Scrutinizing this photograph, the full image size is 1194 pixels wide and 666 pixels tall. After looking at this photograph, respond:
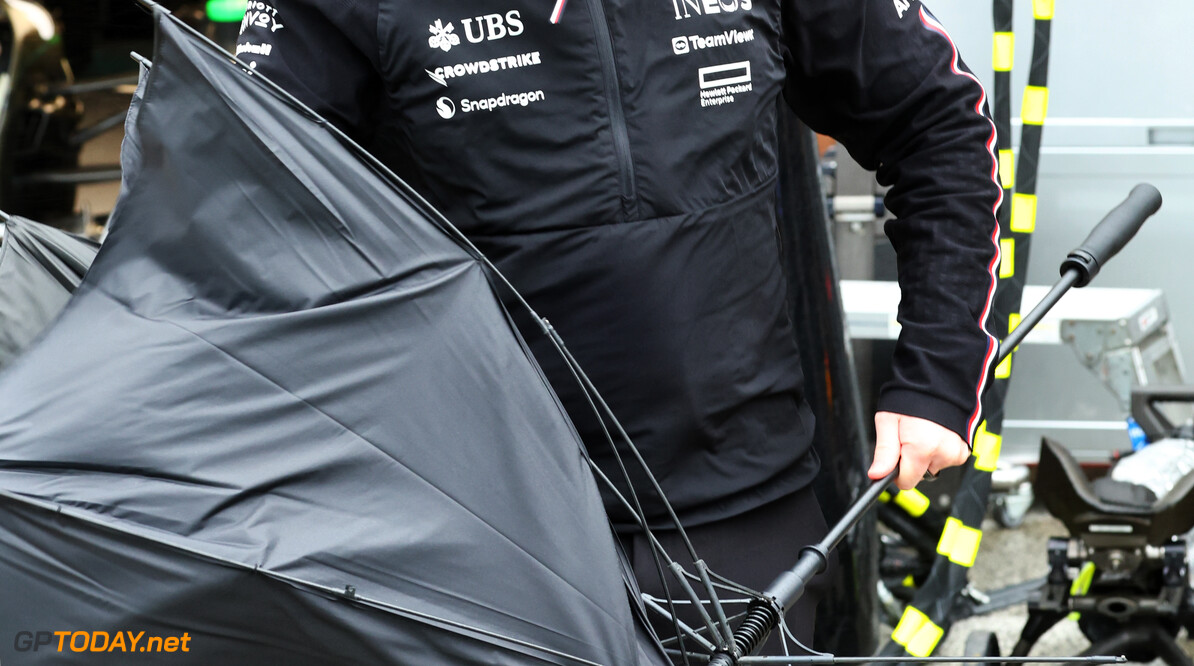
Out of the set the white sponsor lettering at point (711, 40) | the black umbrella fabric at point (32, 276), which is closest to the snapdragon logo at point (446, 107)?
the white sponsor lettering at point (711, 40)

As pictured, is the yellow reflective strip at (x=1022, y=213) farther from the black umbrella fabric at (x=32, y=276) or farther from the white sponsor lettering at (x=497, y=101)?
the black umbrella fabric at (x=32, y=276)

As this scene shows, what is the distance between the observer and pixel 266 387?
3.39ft

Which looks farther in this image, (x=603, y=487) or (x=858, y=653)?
(x=858, y=653)

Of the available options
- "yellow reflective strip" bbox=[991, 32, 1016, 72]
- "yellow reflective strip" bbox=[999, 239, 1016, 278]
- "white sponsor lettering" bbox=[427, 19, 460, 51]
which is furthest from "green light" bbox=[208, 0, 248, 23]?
"white sponsor lettering" bbox=[427, 19, 460, 51]

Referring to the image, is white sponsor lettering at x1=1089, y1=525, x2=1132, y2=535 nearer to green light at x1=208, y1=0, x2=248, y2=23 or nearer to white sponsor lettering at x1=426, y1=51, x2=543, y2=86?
white sponsor lettering at x1=426, y1=51, x2=543, y2=86

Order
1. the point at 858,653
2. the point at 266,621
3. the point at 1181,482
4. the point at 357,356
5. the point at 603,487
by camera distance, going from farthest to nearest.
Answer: the point at 1181,482 < the point at 858,653 < the point at 603,487 < the point at 357,356 < the point at 266,621

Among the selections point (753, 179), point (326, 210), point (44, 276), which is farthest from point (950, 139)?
point (44, 276)

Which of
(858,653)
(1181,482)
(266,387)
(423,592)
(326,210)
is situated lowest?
(858,653)

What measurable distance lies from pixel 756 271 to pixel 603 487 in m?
0.31

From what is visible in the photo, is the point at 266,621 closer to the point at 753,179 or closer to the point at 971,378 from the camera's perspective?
the point at 753,179

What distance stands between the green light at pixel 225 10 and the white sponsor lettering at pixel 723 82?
10.0 feet

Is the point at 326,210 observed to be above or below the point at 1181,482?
above

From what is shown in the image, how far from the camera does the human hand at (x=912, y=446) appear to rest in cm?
155

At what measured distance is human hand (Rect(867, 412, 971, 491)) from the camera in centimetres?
155
